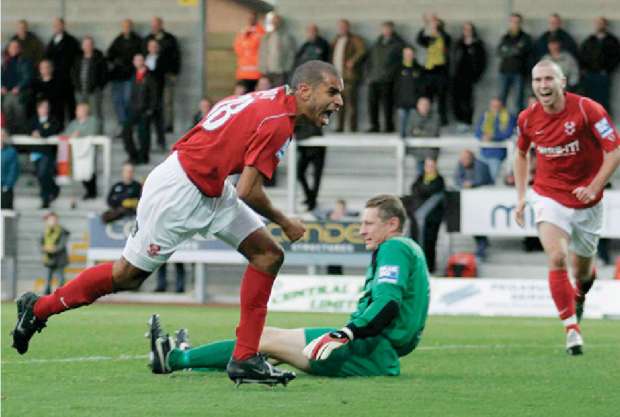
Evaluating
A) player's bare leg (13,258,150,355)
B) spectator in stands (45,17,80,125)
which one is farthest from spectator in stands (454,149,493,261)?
player's bare leg (13,258,150,355)

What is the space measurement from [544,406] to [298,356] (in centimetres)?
189

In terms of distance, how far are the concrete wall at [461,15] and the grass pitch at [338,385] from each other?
14.1m

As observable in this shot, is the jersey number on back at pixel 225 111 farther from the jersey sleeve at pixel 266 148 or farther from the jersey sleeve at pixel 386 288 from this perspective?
the jersey sleeve at pixel 386 288

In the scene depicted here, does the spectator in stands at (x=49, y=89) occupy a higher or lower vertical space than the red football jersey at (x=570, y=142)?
lower

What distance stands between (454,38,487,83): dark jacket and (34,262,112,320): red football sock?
55.5ft

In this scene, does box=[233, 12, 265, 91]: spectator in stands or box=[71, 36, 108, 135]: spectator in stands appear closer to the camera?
box=[233, 12, 265, 91]: spectator in stands

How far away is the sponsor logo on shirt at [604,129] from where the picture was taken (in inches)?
500

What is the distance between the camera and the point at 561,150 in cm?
1288

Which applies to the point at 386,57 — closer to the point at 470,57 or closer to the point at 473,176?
the point at 470,57

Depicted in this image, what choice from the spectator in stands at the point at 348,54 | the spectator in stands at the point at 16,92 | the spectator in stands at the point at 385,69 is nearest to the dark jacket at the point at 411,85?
the spectator in stands at the point at 385,69

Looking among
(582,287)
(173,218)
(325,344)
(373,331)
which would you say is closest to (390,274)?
(373,331)

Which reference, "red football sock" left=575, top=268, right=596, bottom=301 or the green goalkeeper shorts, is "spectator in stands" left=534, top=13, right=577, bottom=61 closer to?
"red football sock" left=575, top=268, right=596, bottom=301

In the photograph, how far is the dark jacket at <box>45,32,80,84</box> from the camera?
28016 mm

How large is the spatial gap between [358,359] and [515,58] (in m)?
16.5
